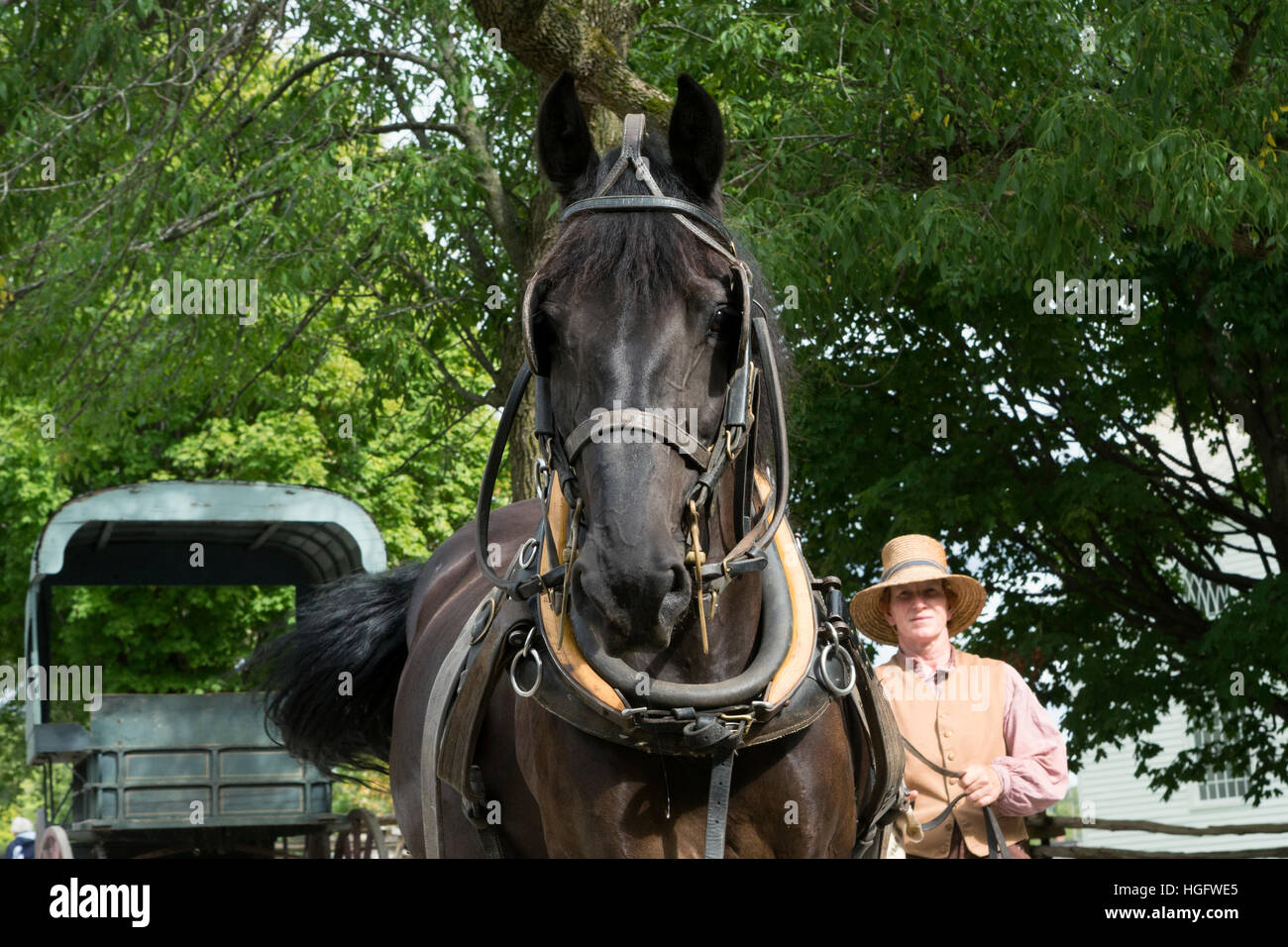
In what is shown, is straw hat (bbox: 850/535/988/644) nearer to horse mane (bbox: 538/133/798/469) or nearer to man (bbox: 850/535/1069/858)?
man (bbox: 850/535/1069/858)

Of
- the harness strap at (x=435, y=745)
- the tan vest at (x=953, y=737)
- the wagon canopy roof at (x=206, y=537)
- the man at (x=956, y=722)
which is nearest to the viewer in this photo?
the harness strap at (x=435, y=745)

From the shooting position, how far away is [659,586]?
2.24 meters

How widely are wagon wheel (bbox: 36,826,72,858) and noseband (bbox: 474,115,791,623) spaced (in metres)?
5.34

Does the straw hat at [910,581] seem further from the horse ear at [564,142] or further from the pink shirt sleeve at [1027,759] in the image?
the horse ear at [564,142]

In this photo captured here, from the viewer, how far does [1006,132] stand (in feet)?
25.3

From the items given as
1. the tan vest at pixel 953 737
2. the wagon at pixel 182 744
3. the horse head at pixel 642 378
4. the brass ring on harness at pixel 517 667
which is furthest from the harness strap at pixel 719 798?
the wagon at pixel 182 744

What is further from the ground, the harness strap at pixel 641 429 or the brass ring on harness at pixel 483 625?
the harness strap at pixel 641 429

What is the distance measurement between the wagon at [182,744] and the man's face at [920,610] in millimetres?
4440

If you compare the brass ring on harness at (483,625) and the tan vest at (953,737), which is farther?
the tan vest at (953,737)

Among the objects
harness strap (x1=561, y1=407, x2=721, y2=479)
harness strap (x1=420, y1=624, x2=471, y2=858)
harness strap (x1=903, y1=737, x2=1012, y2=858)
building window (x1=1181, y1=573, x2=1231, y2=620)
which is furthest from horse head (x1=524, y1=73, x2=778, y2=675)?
building window (x1=1181, y1=573, x2=1231, y2=620)

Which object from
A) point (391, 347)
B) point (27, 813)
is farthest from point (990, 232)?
point (27, 813)

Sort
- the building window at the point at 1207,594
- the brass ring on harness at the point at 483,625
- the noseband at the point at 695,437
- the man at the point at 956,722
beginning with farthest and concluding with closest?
the building window at the point at 1207,594
the man at the point at 956,722
the brass ring on harness at the point at 483,625
the noseband at the point at 695,437

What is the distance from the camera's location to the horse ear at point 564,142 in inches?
113
